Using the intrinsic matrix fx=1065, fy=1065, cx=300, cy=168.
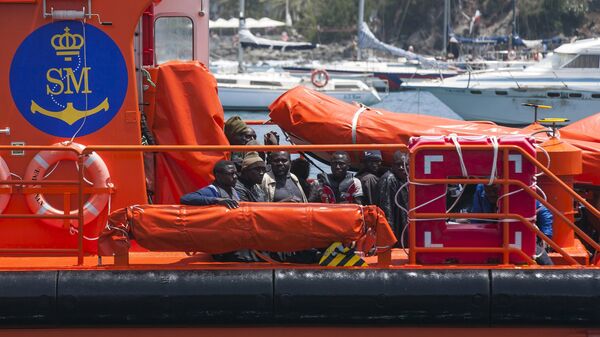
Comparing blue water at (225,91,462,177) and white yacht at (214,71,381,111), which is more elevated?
white yacht at (214,71,381,111)

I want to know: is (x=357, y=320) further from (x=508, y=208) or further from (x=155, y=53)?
(x=155, y=53)

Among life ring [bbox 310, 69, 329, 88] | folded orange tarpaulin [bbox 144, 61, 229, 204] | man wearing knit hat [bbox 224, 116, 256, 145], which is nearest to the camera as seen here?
folded orange tarpaulin [bbox 144, 61, 229, 204]

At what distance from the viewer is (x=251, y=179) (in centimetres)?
698

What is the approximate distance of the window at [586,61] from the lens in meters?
34.0

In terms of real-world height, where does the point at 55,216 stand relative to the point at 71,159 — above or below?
below

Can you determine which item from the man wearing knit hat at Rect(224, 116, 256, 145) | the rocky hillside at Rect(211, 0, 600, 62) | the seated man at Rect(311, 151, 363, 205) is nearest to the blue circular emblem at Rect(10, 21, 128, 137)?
the man wearing knit hat at Rect(224, 116, 256, 145)

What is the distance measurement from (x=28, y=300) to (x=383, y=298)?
2.10m

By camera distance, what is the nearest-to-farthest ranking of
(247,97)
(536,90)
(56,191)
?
(56,191) < (536,90) < (247,97)

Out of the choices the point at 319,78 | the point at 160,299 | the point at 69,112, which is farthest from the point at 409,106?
the point at 160,299

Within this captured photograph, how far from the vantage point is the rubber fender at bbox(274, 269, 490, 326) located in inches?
249

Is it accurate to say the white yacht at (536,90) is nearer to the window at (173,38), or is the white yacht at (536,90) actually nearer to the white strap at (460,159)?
the window at (173,38)

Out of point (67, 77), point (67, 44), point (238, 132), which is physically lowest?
point (238, 132)

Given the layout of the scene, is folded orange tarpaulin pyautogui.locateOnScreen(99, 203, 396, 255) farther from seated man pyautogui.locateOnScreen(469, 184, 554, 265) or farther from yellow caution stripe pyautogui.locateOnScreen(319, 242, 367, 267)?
seated man pyautogui.locateOnScreen(469, 184, 554, 265)

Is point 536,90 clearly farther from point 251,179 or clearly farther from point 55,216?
point 55,216
